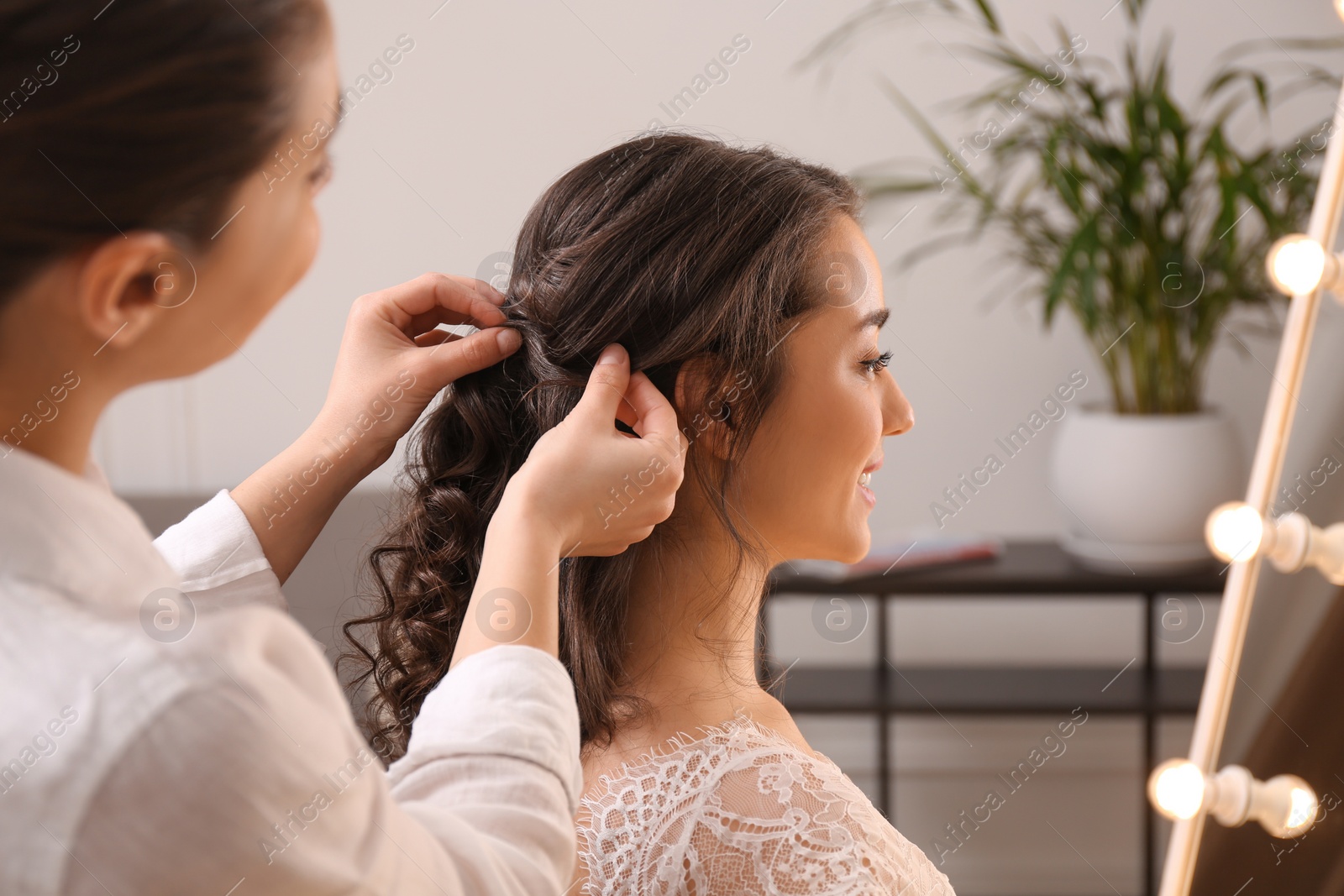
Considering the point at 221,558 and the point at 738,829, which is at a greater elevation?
the point at 221,558

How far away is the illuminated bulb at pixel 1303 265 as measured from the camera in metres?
0.78

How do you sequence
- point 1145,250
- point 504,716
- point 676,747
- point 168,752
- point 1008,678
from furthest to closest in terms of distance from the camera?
point 1008,678
point 1145,250
point 676,747
point 504,716
point 168,752

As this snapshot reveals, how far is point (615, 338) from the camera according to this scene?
980 mm

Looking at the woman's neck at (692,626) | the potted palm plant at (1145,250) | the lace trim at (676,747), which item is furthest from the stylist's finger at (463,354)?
the potted palm plant at (1145,250)

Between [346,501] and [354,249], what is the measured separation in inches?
22.8

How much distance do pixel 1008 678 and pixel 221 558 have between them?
1.98m

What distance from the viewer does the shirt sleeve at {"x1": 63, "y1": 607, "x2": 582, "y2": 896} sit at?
1.43 feet

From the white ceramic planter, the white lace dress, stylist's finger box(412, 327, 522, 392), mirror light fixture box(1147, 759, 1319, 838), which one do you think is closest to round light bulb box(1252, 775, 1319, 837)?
mirror light fixture box(1147, 759, 1319, 838)

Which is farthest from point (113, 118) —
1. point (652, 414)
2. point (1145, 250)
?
point (1145, 250)

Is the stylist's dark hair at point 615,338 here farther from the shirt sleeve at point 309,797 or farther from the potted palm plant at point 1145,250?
the potted palm plant at point 1145,250

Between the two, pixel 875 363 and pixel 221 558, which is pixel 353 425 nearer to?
pixel 221 558

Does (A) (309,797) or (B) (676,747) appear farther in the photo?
(B) (676,747)

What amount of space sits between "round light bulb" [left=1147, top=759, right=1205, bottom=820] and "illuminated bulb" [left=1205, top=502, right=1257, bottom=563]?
0.53 feet

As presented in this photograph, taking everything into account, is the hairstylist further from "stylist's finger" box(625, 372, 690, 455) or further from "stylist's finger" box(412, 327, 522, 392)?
"stylist's finger" box(412, 327, 522, 392)
